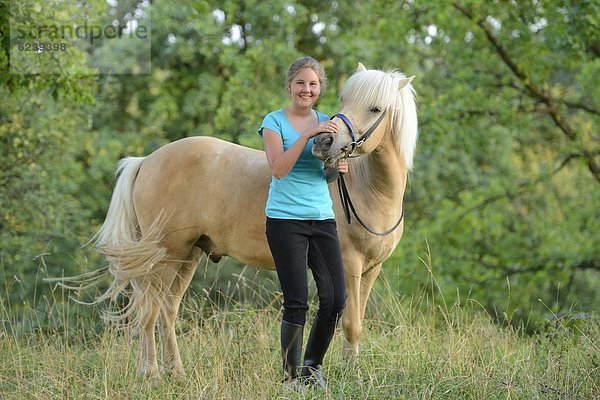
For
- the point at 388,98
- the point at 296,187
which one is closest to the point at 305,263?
Result: the point at 296,187

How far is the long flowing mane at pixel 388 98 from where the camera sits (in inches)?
159

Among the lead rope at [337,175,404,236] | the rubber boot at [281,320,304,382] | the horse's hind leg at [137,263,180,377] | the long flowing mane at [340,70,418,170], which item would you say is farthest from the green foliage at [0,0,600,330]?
the rubber boot at [281,320,304,382]

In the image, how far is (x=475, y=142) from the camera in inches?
456

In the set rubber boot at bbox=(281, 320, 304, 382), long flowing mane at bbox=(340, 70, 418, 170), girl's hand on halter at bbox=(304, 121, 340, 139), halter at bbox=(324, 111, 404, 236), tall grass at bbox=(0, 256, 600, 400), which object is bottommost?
tall grass at bbox=(0, 256, 600, 400)

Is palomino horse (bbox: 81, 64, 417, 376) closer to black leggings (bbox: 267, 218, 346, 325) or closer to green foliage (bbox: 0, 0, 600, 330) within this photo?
black leggings (bbox: 267, 218, 346, 325)

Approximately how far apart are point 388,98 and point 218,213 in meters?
1.42

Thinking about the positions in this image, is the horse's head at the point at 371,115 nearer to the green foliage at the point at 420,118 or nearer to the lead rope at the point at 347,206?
the lead rope at the point at 347,206

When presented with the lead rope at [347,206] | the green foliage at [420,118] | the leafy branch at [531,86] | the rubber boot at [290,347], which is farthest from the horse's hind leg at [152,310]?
the leafy branch at [531,86]

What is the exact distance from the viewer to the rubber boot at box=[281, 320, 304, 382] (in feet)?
13.0

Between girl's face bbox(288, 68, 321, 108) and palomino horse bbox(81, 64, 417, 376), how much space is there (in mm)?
257

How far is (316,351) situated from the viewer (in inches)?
161

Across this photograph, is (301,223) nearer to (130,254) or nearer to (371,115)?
(371,115)

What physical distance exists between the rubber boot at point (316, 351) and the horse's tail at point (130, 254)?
126 centimetres

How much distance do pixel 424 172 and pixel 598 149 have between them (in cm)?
521
